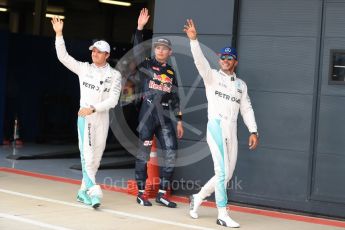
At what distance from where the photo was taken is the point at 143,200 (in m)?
7.66

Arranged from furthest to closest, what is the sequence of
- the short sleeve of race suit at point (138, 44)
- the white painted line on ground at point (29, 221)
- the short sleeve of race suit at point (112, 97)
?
1. the short sleeve of race suit at point (138, 44)
2. the short sleeve of race suit at point (112, 97)
3. the white painted line on ground at point (29, 221)

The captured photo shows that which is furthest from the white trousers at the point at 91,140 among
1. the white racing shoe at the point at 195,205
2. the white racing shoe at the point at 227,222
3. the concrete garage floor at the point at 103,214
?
the white racing shoe at the point at 227,222

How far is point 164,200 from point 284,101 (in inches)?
77.6

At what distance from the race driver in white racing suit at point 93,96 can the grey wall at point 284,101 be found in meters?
1.31

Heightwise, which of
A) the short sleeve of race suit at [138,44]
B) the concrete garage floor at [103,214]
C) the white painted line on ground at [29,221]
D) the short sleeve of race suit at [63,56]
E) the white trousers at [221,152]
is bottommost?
the white painted line on ground at [29,221]

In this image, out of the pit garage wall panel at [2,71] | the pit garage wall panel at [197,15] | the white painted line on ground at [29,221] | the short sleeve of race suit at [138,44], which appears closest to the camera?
the white painted line on ground at [29,221]

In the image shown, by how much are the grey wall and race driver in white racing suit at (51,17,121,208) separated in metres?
1.31

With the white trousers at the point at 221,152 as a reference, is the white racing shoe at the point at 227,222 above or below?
below

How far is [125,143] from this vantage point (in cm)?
1457

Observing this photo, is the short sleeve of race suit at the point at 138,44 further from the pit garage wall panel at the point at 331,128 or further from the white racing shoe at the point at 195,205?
the pit garage wall panel at the point at 331,128

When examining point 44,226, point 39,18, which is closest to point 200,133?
point 44,226

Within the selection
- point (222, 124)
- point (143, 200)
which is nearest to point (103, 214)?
point (143, 200)

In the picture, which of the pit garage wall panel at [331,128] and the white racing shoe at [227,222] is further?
the pit garage wall panel at [331,128]

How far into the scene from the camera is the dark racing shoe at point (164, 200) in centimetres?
762
